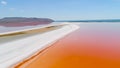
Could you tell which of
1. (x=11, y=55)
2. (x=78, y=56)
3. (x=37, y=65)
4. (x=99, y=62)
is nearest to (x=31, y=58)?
(x=11, y=55)

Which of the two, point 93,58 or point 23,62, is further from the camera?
point 93,58

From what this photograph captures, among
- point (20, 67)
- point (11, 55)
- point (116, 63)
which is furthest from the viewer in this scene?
point (11, 55)

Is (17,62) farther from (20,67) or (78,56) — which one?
(78,56)

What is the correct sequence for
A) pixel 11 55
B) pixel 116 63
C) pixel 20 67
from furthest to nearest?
1. pixel 11 55
2. pixel 116 63
3. pixel 20 67

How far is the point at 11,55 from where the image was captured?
922 centimetres

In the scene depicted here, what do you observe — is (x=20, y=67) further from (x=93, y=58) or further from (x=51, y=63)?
(x=93, y=58)

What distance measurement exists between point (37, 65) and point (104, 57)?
3.24 metres

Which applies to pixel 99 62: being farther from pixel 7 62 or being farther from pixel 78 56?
pixel 7 62

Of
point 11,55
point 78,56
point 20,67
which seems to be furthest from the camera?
point 78,56

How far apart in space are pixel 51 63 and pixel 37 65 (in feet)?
2.06

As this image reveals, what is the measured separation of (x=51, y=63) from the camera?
327 inches

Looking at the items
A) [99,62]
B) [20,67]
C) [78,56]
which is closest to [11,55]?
[20,67]

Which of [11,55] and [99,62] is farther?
[11,55]

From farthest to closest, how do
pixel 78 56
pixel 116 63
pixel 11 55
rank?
1. pixel 78 56
2. pixel 11 55
3. pixel 116 63
